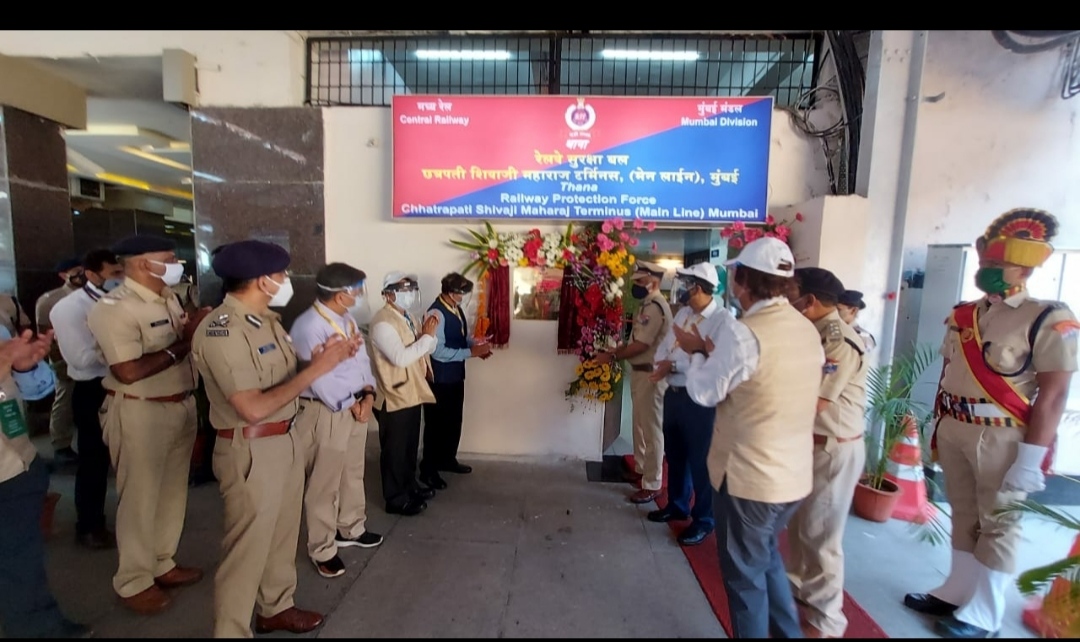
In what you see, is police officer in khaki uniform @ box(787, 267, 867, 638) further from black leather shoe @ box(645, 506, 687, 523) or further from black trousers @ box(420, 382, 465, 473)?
black trousers @ box(420, 382, 465, 473)

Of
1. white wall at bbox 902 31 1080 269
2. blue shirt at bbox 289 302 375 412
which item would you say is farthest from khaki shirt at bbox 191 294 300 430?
white wall at bbox 902 31 1080 269

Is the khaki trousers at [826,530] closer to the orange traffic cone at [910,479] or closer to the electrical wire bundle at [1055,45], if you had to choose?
the orange traffic cone at [910,479]

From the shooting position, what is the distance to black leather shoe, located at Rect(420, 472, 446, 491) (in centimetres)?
387

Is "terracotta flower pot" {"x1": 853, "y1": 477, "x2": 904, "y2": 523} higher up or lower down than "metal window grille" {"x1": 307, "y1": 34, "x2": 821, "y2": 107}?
lower down

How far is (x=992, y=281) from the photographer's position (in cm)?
239

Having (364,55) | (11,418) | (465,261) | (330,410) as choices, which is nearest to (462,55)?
(364,55)

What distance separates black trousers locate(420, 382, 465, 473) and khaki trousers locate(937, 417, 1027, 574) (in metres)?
3.21

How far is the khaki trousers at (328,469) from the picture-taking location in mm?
2607

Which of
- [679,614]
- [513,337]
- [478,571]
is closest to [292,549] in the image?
[478,571]

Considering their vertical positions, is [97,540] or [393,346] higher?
[393,346]

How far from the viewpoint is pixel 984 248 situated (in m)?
2.43

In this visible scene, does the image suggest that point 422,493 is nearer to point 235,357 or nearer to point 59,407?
point 235,357

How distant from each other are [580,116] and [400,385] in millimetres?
2636

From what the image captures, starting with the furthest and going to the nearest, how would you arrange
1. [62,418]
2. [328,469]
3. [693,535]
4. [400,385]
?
[62,418], [400,385], [693,535], [328,469]
